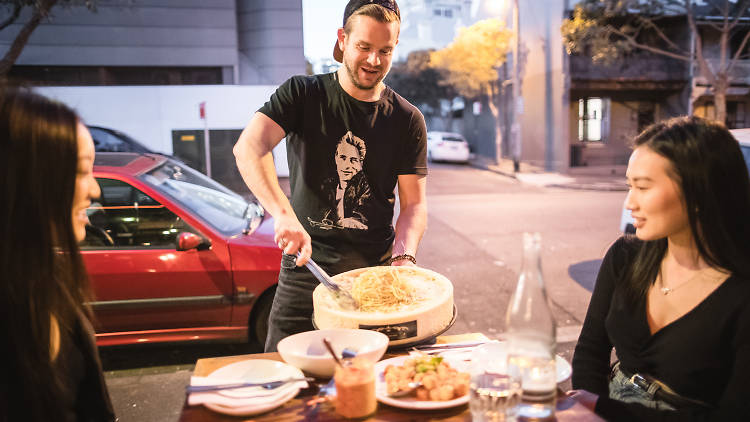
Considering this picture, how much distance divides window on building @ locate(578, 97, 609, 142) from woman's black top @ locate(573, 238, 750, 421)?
2351cm

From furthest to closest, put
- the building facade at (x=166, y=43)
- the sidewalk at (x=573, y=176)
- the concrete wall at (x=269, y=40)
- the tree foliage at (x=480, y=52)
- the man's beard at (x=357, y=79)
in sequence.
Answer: the tree foliage at (x=480, y=52) < the concrete wall at (x=269, y=40) < the building facade at (x=166, y=43) < the sidewalk at (x=573, y=176) < the man's beard at (x=357, y=79)

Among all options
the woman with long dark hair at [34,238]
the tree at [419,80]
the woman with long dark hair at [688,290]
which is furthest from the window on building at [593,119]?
the woman with long dark hair at [34,238]

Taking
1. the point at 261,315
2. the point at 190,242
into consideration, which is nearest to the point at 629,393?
the point at 261,315

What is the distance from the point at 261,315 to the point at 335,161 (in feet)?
8.18

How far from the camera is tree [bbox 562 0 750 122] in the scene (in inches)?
723

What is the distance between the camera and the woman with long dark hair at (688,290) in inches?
78.4

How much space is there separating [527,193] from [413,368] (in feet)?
49.5

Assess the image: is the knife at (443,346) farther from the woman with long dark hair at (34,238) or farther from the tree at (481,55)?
the tree at (481,55)

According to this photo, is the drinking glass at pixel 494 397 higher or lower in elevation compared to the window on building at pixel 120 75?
lower

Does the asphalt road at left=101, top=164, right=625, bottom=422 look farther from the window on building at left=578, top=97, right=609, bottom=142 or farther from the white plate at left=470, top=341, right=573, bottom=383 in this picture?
the window on building at left=578, top=97, right=609, bottom=142

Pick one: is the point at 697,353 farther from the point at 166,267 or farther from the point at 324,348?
the point at 166,267

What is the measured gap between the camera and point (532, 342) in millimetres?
1753

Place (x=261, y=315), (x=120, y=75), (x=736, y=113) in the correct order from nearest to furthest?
(x=261, y=315) → (x=120, y=75) → (x=736, y=113)

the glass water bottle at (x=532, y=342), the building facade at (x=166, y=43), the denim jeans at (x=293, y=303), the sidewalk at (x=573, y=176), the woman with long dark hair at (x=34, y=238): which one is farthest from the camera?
the building facade at (x=166, y=43)
